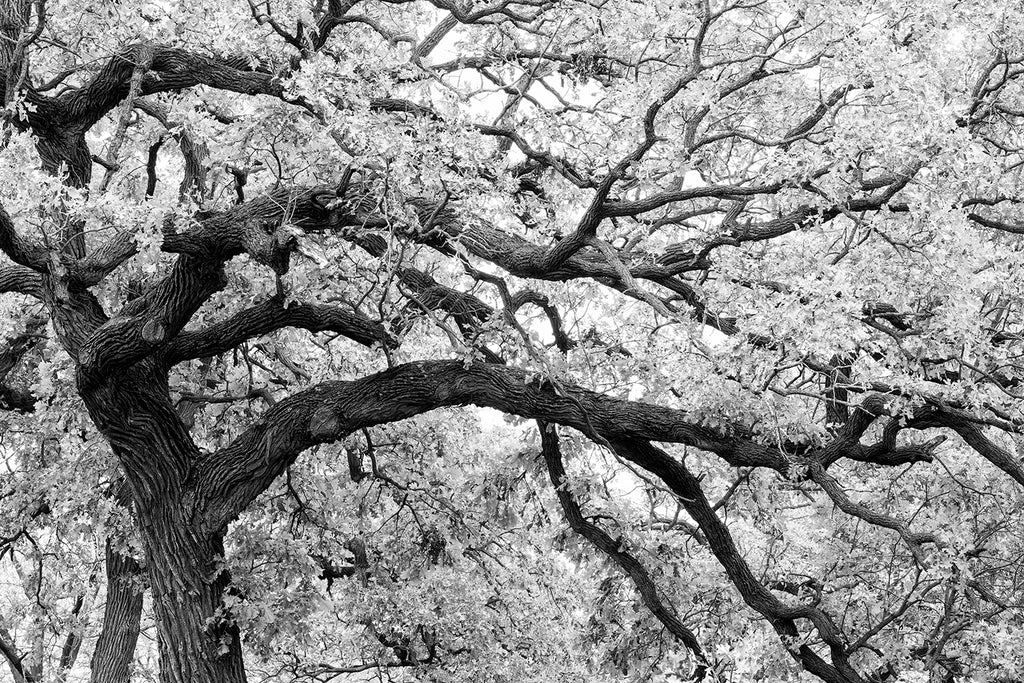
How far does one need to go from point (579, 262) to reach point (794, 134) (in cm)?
173

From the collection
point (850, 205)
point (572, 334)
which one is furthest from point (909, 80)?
point (572, 334)

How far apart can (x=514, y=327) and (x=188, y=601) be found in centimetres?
312

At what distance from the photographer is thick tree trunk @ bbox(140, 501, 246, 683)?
816 centimetres

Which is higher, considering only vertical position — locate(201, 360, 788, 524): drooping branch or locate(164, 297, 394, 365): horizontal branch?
locate(164, 297, 394, 365): horizontal branch

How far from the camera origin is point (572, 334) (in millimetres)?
9312

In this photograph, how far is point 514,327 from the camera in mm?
8070

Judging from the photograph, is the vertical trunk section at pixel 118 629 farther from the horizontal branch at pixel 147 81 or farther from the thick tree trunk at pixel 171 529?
the horizontal branch at pixel 147 81

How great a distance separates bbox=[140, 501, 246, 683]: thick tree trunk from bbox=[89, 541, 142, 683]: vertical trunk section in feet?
7.87

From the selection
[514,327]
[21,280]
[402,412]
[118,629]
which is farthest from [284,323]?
[118,629]

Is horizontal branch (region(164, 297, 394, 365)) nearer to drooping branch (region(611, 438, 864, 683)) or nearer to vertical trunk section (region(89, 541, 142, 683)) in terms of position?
drooping branch (region(611, 438, 864, 683))

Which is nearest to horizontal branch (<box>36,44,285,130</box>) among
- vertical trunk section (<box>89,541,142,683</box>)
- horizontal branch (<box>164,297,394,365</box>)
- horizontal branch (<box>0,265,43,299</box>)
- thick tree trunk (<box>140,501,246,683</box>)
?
horizontal branch (<box>0,265,43,299</box>)

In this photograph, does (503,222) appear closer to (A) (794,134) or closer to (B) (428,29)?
(A) (794,134)

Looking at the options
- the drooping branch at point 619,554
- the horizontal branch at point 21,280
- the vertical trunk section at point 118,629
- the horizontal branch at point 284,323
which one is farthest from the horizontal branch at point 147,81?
the vertical trunk section at point 118,629

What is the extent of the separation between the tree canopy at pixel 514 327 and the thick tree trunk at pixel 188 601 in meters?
0.02
